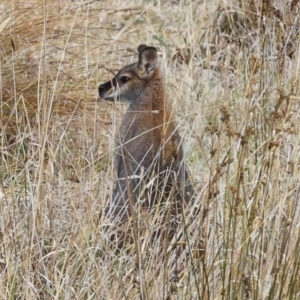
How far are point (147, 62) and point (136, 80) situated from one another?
131 millimetres

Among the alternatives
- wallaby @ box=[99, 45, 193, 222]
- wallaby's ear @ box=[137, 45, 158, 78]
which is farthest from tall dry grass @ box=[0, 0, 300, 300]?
wallaby's ear @ box=[137, 45, 158, 78]

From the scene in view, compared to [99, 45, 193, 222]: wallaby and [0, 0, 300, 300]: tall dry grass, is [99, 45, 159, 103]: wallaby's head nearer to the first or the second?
[99, 45, 193, 222]: wallaby

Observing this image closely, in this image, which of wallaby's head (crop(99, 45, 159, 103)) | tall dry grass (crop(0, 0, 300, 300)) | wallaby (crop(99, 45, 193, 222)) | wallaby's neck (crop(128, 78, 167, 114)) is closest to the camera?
tall dry grass (crop(0, 0, 300, 300))

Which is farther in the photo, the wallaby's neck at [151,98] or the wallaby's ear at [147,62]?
the wallaby's ear at [147,62]

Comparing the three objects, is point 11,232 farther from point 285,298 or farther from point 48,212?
point 285,298

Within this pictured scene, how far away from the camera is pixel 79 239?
372 cm

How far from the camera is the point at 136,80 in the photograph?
5.35 metres

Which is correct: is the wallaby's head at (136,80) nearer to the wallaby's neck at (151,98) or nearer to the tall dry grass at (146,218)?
the wallaby's neck at (151,98)

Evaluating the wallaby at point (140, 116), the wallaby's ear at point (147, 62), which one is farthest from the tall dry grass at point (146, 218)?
the wallaby's ear at point (147, 62)

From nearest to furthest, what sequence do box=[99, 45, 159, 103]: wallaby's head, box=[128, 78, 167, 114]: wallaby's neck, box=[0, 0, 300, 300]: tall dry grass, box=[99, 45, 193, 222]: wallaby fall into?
box=[0, 0, 300, 300]: tall dry grass
box=[99, 45, 193, 222]: wallaby
box=[128, 78, 167, 114]: wallaby's neck
box=[99, 45, 159, 103]: wallaby's head

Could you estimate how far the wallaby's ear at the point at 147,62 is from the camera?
5.28m

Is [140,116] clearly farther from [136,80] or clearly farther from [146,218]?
[146,218]

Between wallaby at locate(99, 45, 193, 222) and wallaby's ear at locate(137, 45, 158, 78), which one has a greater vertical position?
wallaby's ear at locate(137, 45, 158, 78)

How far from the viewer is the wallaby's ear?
5281mm
